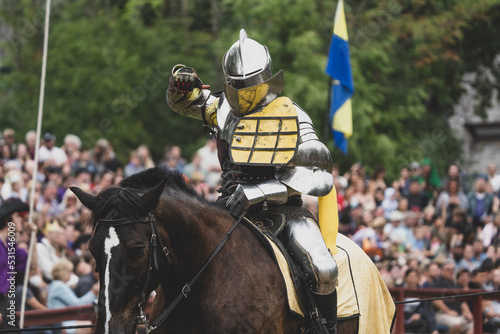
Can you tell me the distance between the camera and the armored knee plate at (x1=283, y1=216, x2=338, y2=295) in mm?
5781

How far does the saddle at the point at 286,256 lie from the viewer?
Result: 5727 mm

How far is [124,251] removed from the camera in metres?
4.77

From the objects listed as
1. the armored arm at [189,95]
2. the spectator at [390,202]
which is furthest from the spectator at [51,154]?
the armored arm at [189,95]

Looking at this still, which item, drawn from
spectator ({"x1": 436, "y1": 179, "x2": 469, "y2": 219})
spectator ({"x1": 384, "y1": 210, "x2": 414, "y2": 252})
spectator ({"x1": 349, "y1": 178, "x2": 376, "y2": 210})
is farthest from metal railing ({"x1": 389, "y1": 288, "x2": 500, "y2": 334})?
spectator ({"x1": 349, "y1": 178, "x2": 376, "y2": 210})

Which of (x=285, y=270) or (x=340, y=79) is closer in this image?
(x=285, y=270)

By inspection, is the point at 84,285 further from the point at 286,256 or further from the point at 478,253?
the point at 478,253

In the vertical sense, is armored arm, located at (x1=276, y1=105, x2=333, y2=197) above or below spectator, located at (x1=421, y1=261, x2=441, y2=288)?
above

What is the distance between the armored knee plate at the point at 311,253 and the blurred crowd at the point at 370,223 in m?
2.91

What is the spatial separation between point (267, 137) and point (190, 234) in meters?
0.97

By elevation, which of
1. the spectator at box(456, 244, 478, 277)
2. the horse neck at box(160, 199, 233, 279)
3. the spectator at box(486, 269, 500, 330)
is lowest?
the spectator at box(456, 244, 478, 277)

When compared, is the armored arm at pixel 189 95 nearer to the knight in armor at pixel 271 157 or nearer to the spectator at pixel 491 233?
the knight in armor at pixel 271 157

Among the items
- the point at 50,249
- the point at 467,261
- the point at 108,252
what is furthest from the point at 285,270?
the point at 467,261

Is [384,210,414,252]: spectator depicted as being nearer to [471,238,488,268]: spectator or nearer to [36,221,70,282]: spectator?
[471,238,488,268]: spectator

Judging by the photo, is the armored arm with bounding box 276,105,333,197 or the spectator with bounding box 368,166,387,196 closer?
the armored arm with bounding box 276,105,333,197
